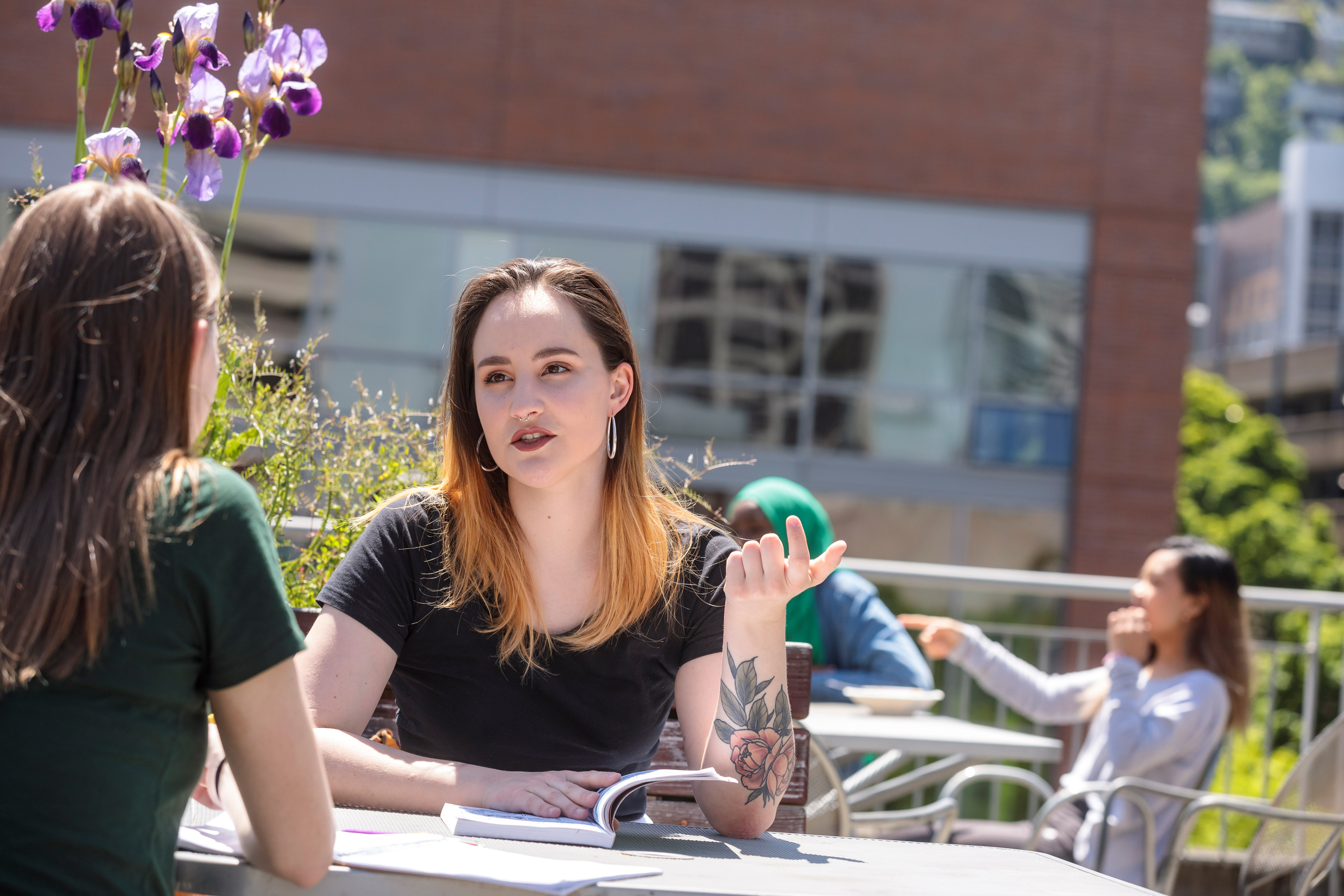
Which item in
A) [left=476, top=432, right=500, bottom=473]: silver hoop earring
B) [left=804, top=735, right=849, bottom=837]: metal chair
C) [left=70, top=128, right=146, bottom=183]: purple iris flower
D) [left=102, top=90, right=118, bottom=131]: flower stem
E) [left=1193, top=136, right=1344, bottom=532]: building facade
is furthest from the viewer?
[left=1193, top=136, right=1344, bottom=532]: building facade

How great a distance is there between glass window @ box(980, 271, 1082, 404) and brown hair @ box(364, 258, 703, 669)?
1185 cm

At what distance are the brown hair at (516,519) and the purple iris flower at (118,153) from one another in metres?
0.54

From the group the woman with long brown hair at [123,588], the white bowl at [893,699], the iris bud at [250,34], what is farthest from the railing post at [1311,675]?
the woman with long brown hair at [123,588]

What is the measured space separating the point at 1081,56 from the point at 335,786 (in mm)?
13846

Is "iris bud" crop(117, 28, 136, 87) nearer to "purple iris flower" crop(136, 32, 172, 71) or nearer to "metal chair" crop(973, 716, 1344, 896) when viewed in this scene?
"purple iris flower" crop(136, 32, 172, 71)

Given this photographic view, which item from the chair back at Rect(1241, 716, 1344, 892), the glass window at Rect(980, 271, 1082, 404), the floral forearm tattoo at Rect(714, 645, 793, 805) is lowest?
the chair back at Rect(1241, 716, 1344, 892)

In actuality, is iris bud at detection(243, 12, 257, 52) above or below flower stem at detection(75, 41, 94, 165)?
above

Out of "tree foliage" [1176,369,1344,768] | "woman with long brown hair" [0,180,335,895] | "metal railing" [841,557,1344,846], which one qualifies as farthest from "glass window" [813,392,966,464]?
"tree foliage" [1176,369,1344,768]

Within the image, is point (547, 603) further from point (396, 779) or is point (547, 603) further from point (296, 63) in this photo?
point (296, 63)

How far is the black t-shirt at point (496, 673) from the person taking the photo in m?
1.92

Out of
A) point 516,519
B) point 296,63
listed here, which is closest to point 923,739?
point 516,519

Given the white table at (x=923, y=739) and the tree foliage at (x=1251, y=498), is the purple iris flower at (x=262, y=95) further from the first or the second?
the tree foliage at (x=1251, y=498)

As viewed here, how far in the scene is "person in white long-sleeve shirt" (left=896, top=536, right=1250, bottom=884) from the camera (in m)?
3.63

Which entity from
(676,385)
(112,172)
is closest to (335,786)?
(112,172)
